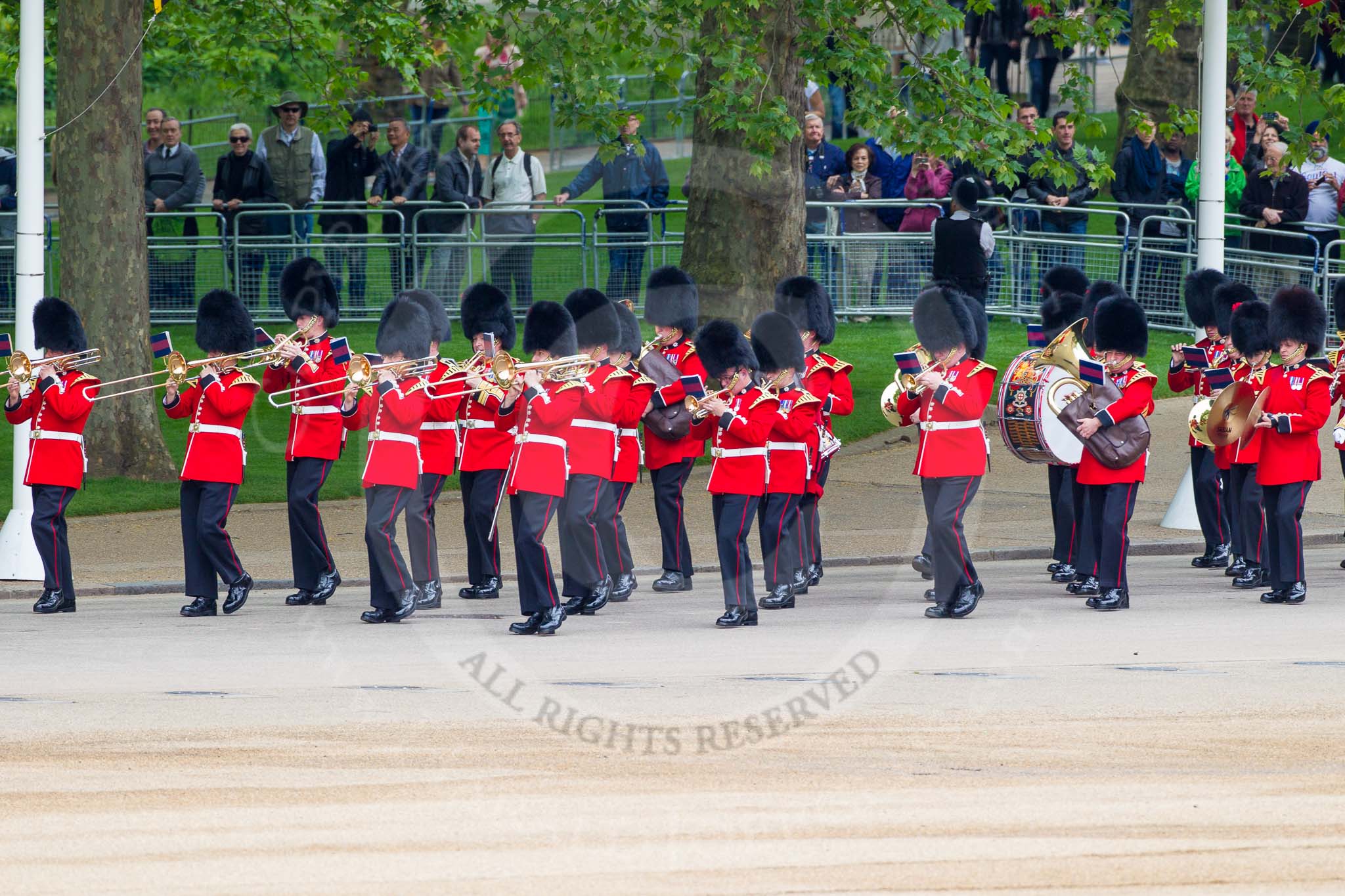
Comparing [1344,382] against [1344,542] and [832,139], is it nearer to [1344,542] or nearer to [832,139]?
[1344,542]

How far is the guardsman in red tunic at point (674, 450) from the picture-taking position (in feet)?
32.3

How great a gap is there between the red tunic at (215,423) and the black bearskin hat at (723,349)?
2.20m

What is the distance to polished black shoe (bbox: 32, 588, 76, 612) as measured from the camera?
9.27 meters

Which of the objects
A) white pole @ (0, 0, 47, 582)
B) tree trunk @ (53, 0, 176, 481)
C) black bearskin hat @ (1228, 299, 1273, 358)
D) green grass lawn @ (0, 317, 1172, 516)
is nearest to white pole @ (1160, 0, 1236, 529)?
black bearskin hat @ (1228, 299, 1273, 358)

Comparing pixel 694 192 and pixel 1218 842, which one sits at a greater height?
pixel 694 192

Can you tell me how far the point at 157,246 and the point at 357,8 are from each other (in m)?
3.13

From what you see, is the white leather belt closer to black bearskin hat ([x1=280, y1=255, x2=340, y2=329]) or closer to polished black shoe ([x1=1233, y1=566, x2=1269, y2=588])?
polished black shoe ([x1=1233, y1=566, x2=1269, y2=588])

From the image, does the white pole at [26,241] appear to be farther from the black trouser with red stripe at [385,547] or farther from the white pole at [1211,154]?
the white pole at [1211,154]

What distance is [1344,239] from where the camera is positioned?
51.4 feet

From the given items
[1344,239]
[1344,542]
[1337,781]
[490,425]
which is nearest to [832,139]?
[1344,239]

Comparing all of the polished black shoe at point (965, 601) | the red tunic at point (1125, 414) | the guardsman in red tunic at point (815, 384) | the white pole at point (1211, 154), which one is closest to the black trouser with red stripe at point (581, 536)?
the guardsman in red tunic at point (815, 384)

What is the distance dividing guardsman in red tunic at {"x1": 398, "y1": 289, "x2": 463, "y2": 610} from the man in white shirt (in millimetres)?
7268

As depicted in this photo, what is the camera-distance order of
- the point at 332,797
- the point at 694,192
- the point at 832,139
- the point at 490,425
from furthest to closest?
the point at 832,139 < the point at 694,192 < the point at 490,425 < the point at 332,797

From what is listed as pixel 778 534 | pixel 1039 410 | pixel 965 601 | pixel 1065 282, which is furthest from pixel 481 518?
pixel 1065 282
